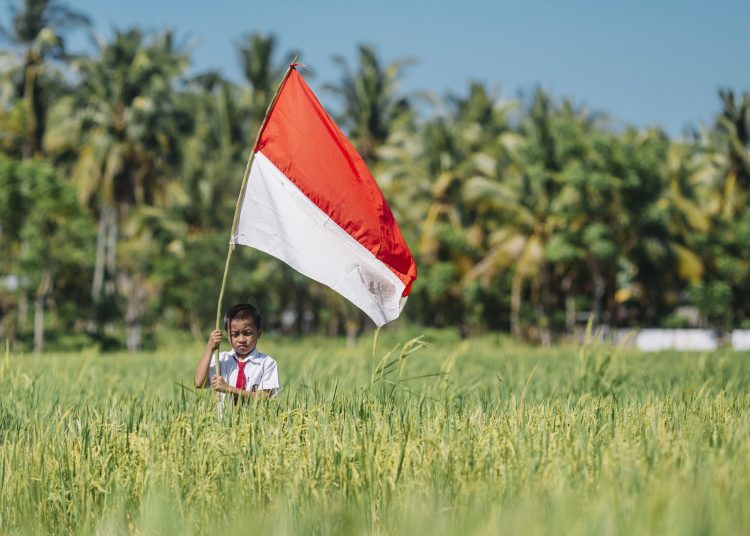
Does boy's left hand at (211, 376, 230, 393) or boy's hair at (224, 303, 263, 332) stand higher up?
boy's hair at (224, 303, 263, 332)

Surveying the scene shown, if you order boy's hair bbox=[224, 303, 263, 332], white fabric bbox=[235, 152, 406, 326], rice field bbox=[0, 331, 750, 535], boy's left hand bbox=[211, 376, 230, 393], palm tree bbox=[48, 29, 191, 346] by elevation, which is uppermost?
palm tree bbox=[48, 29, 191, 346]

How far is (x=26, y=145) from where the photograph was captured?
33.2 m

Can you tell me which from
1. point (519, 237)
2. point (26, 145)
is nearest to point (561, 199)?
point (519, 237)

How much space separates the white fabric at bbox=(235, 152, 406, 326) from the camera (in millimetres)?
5371

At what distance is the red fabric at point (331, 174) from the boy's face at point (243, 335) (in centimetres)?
79

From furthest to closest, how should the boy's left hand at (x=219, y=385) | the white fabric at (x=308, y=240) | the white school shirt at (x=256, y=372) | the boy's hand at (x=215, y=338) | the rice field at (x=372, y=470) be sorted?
the white fabric at (x=308, y=240)
the white school shirt at (x=256, y=372)
the boy's left hand at (x=219, y=385)
the boy's hand at (x=215, y=338)
the rice field at (x=372, y=470)

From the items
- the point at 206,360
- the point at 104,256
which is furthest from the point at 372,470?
the point at 104,256

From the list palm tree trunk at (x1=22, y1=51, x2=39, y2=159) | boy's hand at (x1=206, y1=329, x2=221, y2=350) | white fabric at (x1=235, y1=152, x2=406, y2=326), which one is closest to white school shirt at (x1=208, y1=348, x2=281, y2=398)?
boy's hand at (x1=206, y1=329, x2=221, y2=350)

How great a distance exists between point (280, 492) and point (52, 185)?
24628mm

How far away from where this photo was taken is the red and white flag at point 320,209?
5.39 m

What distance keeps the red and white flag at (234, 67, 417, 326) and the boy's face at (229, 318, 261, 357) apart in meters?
0.50

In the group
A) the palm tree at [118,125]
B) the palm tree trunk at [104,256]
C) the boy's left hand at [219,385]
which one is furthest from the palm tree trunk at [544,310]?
the boy's left hand at [219,385]

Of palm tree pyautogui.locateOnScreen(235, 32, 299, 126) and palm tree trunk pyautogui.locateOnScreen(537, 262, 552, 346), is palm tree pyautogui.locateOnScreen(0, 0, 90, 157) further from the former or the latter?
palm tree trunk pyautogui.locateOnScreen(537, 262, 552, 346)

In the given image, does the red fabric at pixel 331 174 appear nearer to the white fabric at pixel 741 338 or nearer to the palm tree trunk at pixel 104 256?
the palm tree trunk at pixel 104 256
